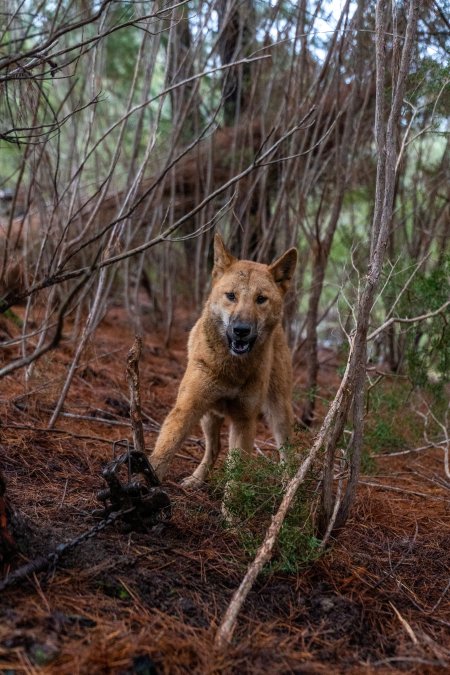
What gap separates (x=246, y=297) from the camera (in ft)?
16.5

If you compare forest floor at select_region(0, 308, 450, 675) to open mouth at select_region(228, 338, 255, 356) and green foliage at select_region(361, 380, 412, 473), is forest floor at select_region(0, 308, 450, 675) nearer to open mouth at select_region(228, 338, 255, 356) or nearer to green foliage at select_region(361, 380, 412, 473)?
green foliage at select_region(361, 380, 412, 473)

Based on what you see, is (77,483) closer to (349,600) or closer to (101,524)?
(101,524)

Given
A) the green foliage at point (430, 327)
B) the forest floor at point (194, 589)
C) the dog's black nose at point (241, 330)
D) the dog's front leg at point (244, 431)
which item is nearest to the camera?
the forest floor at point (194, 589)

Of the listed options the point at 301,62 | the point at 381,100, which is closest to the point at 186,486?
the point at 381,100

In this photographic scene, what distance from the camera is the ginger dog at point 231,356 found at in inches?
190

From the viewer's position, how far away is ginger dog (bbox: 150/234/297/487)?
4816 mm

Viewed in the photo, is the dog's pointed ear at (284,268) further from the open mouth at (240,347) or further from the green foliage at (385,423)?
the green foliage at (385,423)

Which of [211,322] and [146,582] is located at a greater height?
[211,322]

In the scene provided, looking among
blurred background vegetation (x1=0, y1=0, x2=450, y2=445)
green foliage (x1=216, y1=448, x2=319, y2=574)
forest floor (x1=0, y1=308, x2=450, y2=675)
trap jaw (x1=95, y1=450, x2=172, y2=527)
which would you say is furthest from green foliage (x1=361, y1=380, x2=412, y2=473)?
trap jaw (x1=95, y1=450, x2=172, y2=527)

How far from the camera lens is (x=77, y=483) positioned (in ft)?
14.7

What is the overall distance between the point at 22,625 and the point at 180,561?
1.05 metres

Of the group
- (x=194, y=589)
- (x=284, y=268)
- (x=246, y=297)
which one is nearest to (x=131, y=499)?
(x=194, y=589)

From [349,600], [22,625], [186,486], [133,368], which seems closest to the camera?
[22,625]

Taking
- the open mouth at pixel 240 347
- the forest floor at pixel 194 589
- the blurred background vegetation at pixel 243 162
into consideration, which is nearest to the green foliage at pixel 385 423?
the blurred background vegetation at pixel 243 162
